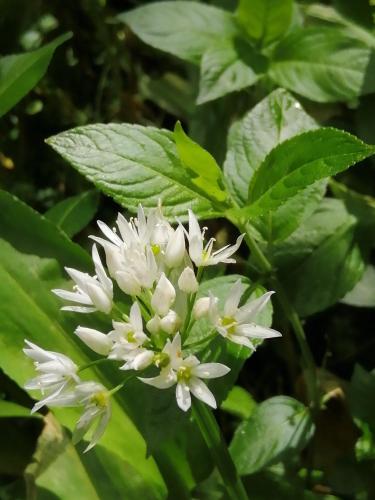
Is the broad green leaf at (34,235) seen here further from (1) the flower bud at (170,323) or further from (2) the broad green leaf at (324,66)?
(2) the broad green leaf at (324,66)

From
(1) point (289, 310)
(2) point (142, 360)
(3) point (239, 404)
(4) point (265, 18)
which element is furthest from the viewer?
(4) point (265, 18)

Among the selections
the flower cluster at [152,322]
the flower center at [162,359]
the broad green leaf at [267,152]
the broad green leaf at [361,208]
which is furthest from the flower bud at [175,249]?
the broad green leaf at [361,208]

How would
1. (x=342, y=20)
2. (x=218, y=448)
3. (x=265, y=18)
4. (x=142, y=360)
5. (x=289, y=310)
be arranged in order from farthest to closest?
(x=342, y=20)
(x=265, y=18)
(x=289, y=310)
(x=218, y=448)
(x=142, y=360)

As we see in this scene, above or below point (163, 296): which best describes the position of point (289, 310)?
below

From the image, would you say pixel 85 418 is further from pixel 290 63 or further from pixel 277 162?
pixel 290 63

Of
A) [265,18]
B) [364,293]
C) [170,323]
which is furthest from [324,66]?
[170,323]

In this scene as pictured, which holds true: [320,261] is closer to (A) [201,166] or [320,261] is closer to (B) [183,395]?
(A) [201,166]
